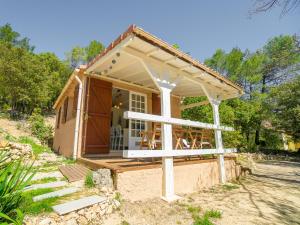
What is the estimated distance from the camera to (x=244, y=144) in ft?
63.4

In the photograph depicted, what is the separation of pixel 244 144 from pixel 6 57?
79.9 ft

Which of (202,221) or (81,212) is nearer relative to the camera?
(81,212)

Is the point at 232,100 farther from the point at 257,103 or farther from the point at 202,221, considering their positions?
the point at 202,221

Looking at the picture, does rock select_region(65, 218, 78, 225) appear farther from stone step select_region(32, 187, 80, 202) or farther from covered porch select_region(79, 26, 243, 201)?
covered porch select_region(79, 26, 243, 201)

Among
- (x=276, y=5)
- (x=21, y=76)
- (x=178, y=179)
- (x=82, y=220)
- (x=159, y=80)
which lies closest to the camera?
(x=82, y=220)

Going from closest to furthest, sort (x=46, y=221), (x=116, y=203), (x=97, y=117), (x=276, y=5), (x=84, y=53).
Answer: (x=46, y=221), (x=116, y=203), (x=276, y=5), (x=97, y=117), (x=84, y=53)

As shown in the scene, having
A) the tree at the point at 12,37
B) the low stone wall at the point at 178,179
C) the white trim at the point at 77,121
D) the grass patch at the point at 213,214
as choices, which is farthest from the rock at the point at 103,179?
the tree at the point at 12,37

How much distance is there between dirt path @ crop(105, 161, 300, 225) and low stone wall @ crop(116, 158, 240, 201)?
0.64 feet

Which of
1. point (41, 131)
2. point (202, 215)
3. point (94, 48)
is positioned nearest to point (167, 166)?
point (202, 215)

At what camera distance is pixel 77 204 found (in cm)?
277

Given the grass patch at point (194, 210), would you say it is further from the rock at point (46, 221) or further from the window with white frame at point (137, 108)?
the window with white frame at point (137, 108)

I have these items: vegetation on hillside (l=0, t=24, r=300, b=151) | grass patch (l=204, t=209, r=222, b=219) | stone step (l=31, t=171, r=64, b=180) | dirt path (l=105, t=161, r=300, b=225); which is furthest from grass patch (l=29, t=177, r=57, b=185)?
vegetation on hillside (l=0, t=24, r=300, b=151)

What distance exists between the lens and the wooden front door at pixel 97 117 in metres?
5.85

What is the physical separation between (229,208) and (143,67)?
→ 14.2 ft
